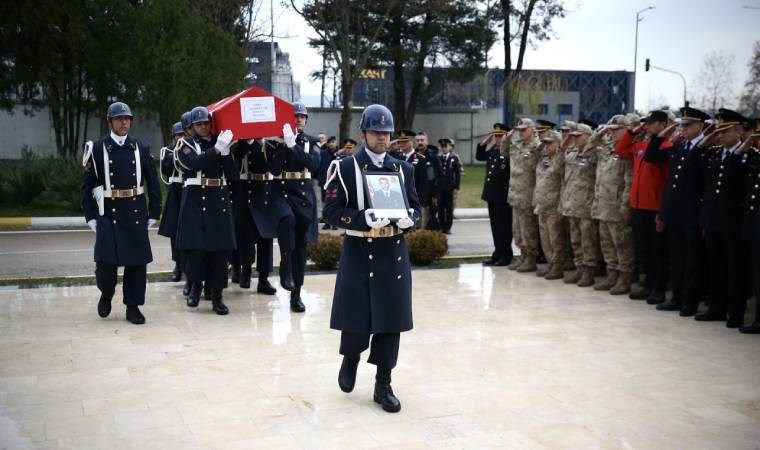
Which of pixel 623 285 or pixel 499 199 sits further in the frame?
pixel 499 199

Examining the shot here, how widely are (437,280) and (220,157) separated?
3590mm

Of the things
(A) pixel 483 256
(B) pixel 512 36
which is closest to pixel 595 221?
(A) pixel 483 256

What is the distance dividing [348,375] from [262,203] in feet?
11.2

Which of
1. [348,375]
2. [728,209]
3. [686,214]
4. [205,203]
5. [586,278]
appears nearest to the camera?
[348,375]

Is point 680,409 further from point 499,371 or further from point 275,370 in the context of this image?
point 275,370

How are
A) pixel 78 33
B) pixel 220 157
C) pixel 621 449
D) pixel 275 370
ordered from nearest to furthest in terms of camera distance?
pixel 621 449
pixel 275 370
pixel 220 157
pixel 78 33

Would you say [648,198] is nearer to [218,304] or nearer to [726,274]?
[726,274]

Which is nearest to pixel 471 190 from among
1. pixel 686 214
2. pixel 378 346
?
pixel 686 214

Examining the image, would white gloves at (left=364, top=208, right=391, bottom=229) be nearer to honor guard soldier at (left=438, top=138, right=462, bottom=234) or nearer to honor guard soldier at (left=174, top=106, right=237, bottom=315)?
honor guard soldier at (left=174, top=106, right=237, bottom=315)

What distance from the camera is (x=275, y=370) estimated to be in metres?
6.69

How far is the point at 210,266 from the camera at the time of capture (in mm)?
8953

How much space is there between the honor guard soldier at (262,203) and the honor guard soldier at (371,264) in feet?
10.4

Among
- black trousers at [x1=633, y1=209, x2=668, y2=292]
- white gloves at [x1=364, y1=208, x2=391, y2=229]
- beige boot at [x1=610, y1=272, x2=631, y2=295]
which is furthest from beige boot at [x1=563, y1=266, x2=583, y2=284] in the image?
white gloves at [x1=364, y1=208, x2=391, y2=229]

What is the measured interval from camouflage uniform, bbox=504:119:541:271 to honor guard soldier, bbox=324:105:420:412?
585 centimetres
